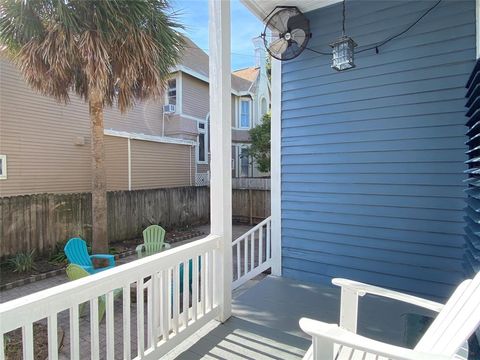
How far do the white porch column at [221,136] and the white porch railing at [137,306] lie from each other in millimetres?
71

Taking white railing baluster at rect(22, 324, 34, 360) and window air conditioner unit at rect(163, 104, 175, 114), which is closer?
white railing baluster at rect(22, 324, 34, 360)

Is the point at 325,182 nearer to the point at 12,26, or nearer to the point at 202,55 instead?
the point at 12,26

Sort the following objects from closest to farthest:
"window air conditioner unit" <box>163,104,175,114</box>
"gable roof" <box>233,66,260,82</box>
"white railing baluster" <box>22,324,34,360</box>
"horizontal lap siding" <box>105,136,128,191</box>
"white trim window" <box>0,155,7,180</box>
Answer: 1. "white railing baluster" <box>22,324,34,360</box>
2. "white trim window" <box>0,155,7,180</box>
3. "horizontal lap siding" <box>105,136,128,191</box>
4. "window air conditioner unit" <box>163,104,175,114</box>
5. "gable roof" <box>233,66,260,82</box>

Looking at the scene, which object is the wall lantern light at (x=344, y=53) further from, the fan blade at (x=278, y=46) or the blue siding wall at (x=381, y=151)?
the fan blade at (x=278, y=46)

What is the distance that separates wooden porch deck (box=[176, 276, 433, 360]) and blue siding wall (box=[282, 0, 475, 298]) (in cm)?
29

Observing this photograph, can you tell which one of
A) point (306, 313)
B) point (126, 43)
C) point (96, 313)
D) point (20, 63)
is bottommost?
point (306, 313)

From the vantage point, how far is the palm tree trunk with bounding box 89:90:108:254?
5.21 m

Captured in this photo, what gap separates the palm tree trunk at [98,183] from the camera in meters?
5.21

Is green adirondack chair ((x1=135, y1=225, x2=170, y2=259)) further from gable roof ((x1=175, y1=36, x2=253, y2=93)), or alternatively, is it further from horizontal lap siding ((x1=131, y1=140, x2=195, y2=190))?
gable roof ((x1=175, y1=36, x2=253, y2=93))

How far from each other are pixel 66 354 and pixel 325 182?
286cm

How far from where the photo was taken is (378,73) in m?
2.82

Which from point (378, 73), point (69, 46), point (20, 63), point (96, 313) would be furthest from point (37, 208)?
point (378, 73)

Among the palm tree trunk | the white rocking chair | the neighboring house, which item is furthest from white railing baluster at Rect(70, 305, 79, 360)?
the neighboring house

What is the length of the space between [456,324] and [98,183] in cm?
543
